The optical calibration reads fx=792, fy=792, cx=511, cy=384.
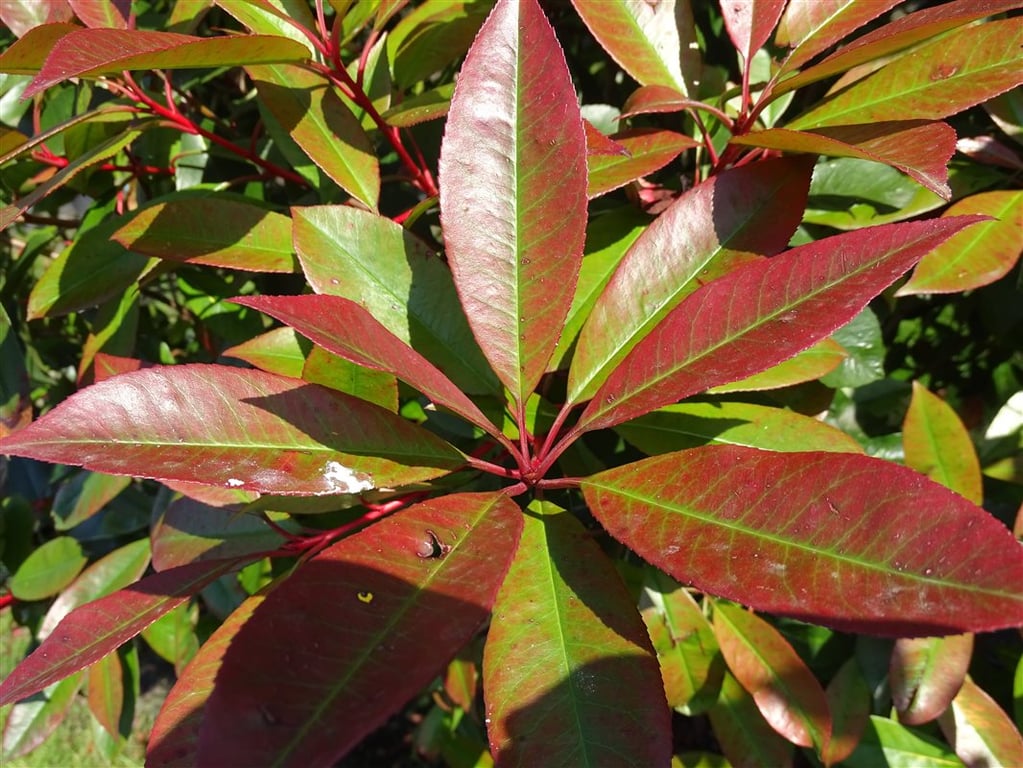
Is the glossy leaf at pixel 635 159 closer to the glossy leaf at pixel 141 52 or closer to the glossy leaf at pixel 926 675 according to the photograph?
the glossy leaf at pixel 141 52

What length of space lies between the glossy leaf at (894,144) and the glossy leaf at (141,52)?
0.45 meters

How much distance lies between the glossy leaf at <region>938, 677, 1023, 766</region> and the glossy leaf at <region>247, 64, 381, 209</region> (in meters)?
1.08

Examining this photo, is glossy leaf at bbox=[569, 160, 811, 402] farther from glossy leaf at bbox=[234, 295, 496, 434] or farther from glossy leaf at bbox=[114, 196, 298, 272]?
glossy leaf at bbox=[114, 196, 298, 272]

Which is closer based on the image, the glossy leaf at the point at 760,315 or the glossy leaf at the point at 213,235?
the glossy leaf at the point at 760,315

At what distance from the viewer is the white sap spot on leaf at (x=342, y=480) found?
66cm

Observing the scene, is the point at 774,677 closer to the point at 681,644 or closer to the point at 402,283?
the point at 681,644

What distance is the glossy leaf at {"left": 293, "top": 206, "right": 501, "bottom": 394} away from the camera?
0.81 m

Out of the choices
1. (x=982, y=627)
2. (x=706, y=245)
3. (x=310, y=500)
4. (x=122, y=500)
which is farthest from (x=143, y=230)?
(x=982, y=627)

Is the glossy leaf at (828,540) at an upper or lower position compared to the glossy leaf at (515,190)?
lower

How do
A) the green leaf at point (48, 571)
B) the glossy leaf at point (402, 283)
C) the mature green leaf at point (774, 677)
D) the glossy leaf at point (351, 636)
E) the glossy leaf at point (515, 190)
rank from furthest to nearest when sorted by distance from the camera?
the green leaf at point (48, 571) < the mature green leaf at point (774, 677) < the glossy leaf at point (402, 283) < the glossy leaf at point (515, 190) < the glossy leaf at point (351, 636)

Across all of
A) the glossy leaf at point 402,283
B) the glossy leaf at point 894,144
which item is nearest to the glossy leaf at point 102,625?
the glossy leaf at point 402,283

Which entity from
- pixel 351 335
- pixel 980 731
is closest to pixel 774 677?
pixel 980 731

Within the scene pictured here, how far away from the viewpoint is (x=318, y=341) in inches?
22.8

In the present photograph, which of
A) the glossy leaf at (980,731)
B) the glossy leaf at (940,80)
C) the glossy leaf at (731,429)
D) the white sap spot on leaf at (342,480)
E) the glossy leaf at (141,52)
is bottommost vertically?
the glossy leaf at (980,731)
